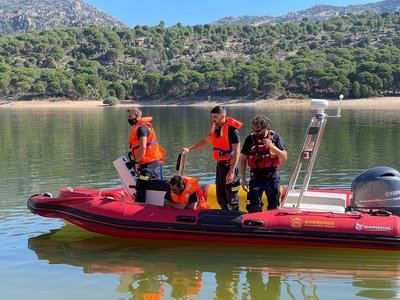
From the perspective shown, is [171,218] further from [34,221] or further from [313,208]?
[34,221]

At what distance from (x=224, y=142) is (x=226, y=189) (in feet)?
2.21

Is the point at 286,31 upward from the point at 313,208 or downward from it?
upward

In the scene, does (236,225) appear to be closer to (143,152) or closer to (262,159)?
(262,159)

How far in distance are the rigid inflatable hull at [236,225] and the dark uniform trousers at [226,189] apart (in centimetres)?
33

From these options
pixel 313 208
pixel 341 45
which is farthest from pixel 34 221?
pixel 341 45

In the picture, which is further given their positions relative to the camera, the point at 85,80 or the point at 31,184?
the point at 85,80

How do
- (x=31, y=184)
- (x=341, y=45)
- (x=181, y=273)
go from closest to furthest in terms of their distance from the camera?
(x=181, y=273) < (x=31, y=184) < (x=341, y=45)

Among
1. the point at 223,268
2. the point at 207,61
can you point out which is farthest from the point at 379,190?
the point at 207,61

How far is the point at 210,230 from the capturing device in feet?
25.8

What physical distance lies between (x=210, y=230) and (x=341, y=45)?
9922 cm

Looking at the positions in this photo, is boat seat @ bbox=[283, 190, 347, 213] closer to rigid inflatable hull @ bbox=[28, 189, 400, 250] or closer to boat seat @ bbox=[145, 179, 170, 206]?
rigid inflatable hull @ bbox=[28, 189, 400, 250]

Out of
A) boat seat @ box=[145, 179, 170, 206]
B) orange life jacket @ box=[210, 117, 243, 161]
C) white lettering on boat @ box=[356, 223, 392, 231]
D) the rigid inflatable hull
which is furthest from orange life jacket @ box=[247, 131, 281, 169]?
boat seat @ box=[145, 179, 170, 206]

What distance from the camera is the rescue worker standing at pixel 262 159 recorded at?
7.47 meters

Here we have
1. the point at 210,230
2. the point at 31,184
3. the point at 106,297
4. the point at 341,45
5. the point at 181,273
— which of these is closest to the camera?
the point at 106,297
